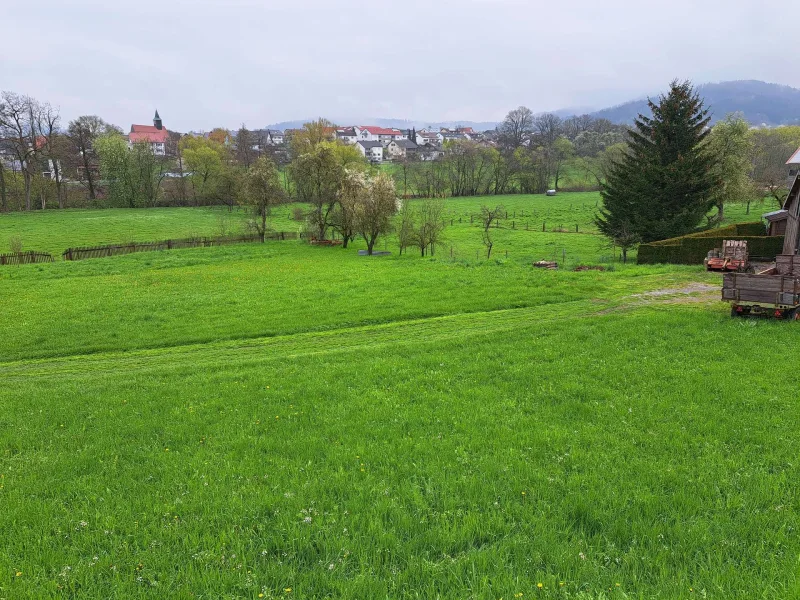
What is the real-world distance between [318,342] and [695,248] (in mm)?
24474

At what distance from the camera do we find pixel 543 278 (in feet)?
81.5

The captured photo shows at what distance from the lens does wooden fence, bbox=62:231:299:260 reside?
39.7 metres

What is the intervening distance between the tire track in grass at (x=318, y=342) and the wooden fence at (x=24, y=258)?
88.6ft

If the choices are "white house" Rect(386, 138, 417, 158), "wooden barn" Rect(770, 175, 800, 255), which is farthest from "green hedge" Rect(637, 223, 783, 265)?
"white house" Rect(386, 138, 417, 158)

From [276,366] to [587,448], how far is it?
8797mm

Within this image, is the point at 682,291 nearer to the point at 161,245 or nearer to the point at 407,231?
the point at 407,231

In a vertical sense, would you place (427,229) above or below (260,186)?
below

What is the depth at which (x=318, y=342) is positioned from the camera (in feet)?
55.2

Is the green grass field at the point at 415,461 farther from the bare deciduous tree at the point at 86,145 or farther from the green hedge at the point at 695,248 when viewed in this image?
the bare deciduous tree at the point at 86,145

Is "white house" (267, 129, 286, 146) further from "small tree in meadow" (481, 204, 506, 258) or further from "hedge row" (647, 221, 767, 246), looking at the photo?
"hedge row" (647, 221, 767, 246)

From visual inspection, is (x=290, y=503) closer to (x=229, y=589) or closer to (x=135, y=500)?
(x=229, y=589)

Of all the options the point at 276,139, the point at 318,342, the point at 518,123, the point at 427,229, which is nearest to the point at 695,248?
the point at 427,229

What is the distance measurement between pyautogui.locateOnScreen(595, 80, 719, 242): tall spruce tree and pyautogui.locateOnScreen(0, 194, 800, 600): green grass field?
1843 cm

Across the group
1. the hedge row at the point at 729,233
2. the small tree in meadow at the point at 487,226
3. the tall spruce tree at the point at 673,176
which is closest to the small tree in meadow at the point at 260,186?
the small tree in meadow at the point at 487,226
